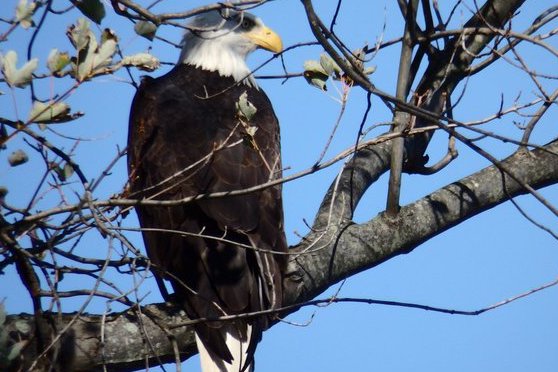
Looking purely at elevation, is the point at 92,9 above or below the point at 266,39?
below

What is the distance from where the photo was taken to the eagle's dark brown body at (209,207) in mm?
4676

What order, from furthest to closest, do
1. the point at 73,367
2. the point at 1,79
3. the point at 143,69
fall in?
the point at 73,367 → the point at 143,69 → the point at 1,79

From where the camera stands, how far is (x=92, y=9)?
333 cm

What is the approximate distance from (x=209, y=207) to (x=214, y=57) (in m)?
1.81

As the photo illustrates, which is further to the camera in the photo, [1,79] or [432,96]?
[432,96]

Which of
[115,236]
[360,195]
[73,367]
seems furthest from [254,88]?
[115,236]

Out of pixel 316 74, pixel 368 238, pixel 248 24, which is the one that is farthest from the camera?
pixel 248 24

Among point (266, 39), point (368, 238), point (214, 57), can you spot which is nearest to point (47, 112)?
point (368, 238)

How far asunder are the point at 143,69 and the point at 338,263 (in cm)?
172

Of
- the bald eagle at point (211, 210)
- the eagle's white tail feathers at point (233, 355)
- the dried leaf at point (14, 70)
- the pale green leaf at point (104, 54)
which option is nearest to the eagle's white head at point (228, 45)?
the bald eagle at point (211, 210)

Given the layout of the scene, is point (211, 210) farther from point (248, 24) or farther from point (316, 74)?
point (248, 24)

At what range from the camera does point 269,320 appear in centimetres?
468

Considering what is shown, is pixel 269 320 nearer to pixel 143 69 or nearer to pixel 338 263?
pixel 338 263

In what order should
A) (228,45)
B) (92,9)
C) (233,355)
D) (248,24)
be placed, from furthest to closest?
(248,24), (228,45), (233,355), (92,9)
